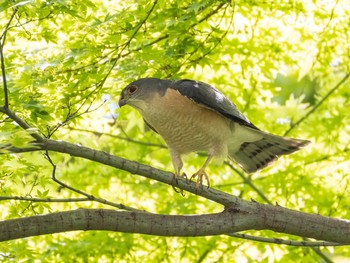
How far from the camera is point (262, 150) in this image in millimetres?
6188

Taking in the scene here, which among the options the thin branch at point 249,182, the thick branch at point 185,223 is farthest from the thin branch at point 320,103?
the thick branch at point 185,223

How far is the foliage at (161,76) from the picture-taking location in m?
4.98

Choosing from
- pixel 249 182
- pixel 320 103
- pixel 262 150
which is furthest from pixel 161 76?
pixel 320 103

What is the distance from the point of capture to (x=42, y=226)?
12.9 feet

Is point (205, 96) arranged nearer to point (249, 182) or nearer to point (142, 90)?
point (142, 90)

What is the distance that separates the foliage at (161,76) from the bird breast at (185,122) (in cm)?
27

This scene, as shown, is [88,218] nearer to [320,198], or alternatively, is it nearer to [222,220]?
[222,220]

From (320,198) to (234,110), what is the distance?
1431mm

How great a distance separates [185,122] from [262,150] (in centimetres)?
104

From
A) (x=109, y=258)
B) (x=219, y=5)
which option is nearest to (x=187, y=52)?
(x=219, y=5)

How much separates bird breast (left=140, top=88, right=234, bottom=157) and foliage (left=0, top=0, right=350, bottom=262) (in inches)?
10.7

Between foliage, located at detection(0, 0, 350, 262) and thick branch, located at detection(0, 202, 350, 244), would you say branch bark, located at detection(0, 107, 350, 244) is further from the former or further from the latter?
foliage, located at detection(0, 0, 350, 262)

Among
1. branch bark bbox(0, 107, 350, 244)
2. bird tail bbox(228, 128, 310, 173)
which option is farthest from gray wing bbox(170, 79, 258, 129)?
branch bark bbox(0, 107, 350, 244)

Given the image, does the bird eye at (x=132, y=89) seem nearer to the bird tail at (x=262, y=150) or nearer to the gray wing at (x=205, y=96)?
the gray wing at (x=205, y=96)
